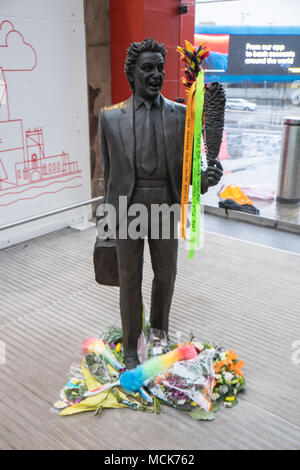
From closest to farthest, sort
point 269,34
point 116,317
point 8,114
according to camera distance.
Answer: point 116,317
point 8,114
point 269,34

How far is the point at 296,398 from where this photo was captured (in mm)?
2918

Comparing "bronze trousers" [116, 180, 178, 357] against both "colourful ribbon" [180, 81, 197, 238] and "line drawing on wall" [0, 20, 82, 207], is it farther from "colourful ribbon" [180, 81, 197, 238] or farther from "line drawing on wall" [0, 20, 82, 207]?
"line drawing on wall" [0, 20, 82, 207]

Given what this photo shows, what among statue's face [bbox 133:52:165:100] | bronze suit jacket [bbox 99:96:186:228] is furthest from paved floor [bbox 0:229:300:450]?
statue's face [bbox 133:52:165:100]

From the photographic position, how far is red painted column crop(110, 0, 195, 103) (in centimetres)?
564

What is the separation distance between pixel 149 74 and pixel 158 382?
183 cm

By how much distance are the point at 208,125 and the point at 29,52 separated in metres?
3.53

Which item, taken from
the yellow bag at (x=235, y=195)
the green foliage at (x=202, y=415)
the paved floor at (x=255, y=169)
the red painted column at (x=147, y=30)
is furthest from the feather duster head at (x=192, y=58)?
the yellow bag at (x=235, y=195)

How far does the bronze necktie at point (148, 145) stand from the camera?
2.53 meters

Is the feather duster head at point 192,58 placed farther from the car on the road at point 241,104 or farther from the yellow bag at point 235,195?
the yellow bag at point 235,195

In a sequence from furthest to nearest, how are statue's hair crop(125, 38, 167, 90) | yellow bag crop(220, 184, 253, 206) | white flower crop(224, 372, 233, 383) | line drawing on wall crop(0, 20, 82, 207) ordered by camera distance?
yellow bag crop(220, 184, 253, 206) → line drawing on wall crop(0, 20, 82, 207) → white flower crop(224, 372, 233, 383) → statue's hair crop(125, 38, 167, 90)

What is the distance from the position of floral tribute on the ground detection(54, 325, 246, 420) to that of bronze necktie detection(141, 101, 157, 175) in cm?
118

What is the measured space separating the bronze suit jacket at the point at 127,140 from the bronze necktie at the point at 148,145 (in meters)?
0.06
